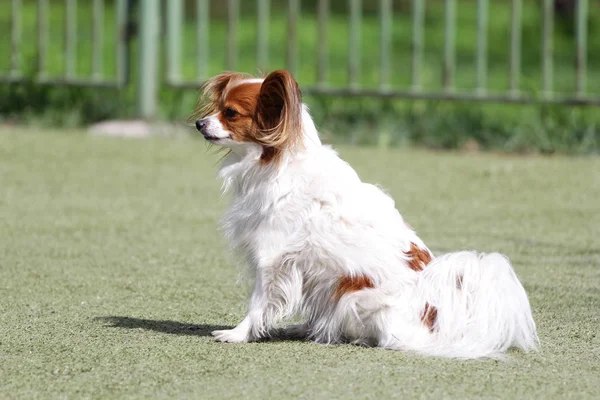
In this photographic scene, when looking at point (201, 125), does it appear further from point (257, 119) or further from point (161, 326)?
point (161, 326)

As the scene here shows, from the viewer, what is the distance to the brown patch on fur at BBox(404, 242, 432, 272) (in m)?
3.83

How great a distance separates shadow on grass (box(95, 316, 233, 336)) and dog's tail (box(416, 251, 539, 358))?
2.68 feet

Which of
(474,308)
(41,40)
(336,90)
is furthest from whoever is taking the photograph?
(41,40)

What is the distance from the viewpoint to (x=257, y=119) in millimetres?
3895

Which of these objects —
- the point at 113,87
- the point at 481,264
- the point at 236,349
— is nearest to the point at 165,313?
the point at 236,349

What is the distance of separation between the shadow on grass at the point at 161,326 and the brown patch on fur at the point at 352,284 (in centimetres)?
52

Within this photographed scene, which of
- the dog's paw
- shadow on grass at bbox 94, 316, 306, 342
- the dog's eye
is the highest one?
the dog's eye

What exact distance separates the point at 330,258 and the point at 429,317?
0.38m

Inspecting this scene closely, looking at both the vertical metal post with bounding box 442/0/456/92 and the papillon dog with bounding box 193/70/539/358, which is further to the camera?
the vertical metal post with bounding box 442/0/456/92

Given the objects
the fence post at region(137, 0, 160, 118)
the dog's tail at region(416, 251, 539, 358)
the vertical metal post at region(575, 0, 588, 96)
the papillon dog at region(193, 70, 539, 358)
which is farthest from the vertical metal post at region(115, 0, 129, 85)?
the dog's tail at region(416, 251, 539, 358)

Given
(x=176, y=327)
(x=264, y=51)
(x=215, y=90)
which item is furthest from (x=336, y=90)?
(x=176, y=327)

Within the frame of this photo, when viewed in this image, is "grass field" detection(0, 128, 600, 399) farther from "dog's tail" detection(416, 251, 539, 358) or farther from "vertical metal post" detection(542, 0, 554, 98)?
"vertical metal post" detection(542, 0, 554, 98)

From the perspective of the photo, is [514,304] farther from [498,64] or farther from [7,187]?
[498,64]

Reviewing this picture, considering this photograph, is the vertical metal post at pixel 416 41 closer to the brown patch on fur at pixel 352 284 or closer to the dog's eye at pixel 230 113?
the dog's eye at pixel 230 113
